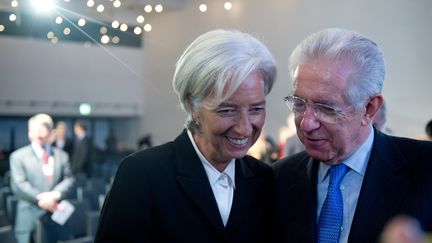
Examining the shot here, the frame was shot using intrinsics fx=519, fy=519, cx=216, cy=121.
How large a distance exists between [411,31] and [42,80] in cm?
958

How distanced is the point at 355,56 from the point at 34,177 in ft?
12.7

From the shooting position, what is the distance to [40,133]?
468cm

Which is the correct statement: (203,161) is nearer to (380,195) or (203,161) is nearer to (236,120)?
(236,120)

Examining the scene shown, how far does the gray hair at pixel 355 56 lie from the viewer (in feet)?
4.89

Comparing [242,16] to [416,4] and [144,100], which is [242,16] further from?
[144,100]

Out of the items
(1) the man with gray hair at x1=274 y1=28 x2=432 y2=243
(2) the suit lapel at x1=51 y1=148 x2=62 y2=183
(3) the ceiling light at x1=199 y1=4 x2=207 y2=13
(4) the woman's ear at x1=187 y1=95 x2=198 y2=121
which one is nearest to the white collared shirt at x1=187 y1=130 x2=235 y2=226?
(4) the woman's ear at x1=187 y1=95 x2=198 y2=121

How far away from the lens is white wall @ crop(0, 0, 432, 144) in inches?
286

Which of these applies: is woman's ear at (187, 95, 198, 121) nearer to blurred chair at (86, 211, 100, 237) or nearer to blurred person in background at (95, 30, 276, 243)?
blurred person in background at (95, 30, 276, 243)

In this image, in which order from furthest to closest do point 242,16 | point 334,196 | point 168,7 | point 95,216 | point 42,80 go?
point 42,80 → point 168,7 → point 242,16 → point 95,216 → point 334,196

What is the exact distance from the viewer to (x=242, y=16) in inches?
384

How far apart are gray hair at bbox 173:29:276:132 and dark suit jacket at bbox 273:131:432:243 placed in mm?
391

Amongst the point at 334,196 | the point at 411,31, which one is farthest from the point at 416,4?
the point at 334,196

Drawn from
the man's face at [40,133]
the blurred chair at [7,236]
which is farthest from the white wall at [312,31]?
the blurred chair at [7,236]

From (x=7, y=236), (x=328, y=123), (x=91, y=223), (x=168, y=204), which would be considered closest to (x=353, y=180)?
(x=328, y=123)
